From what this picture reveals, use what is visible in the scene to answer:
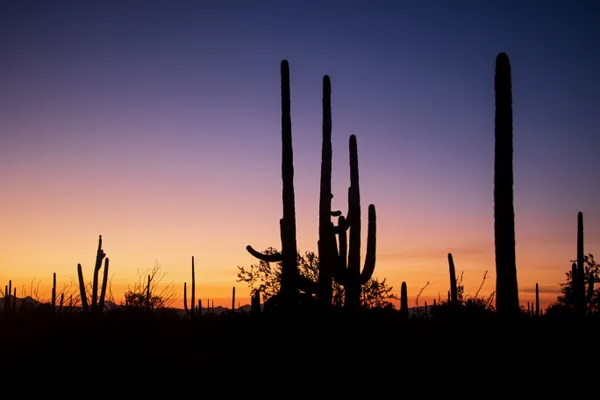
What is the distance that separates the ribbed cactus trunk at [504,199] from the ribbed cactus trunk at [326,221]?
18.0 ft

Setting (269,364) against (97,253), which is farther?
(97,253)

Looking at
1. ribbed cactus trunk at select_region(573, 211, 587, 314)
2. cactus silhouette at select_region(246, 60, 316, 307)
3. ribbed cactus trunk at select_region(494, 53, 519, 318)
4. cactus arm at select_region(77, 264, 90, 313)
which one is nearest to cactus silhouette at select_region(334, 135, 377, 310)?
cactus silhouette at select_region(246, 60, 316, 307)

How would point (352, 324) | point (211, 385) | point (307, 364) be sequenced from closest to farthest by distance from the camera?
point (211, 385)
point (307, 364)
point (352, 324)

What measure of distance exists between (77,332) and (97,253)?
20.7m

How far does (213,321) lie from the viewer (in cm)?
1327

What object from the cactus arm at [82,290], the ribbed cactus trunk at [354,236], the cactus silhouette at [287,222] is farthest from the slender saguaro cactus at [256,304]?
the cactus arm at [82,290]

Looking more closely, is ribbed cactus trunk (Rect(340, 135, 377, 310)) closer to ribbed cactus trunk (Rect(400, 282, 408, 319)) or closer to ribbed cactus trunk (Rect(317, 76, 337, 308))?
ribbed cactus trunk (Rect(317, 76, 337, 308))

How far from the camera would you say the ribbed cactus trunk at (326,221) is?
1780 centimetres

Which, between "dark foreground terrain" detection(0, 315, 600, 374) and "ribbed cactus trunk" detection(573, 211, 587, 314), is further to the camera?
"ribbed cactus trunk" detection(573, 211, 587, 314)

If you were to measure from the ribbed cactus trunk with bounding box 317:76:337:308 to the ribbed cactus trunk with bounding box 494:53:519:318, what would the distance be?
→ 5.49m

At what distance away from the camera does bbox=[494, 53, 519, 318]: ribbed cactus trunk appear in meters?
12.8

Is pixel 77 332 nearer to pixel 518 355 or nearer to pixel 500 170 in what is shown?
pixel 518 355

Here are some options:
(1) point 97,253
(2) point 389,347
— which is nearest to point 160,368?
(2) point 389,347

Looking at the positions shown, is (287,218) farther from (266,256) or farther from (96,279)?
(96,279)
